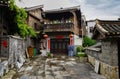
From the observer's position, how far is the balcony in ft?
88.7

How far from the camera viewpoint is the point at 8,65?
43.4 ft

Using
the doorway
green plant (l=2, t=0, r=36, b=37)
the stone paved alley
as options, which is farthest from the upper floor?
the stone paved alley

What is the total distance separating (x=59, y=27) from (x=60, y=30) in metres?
0.51

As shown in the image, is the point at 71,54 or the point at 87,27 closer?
the point at 71,54

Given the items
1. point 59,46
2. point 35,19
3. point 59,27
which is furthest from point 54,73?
point 35,19

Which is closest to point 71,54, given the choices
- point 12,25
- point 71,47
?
point 71,47

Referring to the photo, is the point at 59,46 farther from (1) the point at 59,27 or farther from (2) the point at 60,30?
(1) the point at 59,27

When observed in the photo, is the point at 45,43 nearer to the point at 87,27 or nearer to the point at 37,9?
the point at 37,9

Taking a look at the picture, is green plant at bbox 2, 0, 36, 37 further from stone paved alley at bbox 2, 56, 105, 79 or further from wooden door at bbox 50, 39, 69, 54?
wooden door at bbox 50, 39, 69, 54

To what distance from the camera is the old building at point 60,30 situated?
27.4m

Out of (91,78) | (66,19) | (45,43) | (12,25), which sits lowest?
(91,78)

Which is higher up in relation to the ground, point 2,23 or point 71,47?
point 2,23

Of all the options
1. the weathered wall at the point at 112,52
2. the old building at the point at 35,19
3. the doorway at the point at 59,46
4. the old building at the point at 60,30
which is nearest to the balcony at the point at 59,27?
the old building at the point at 60,30

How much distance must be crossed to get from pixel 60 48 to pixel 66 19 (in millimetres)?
5162
